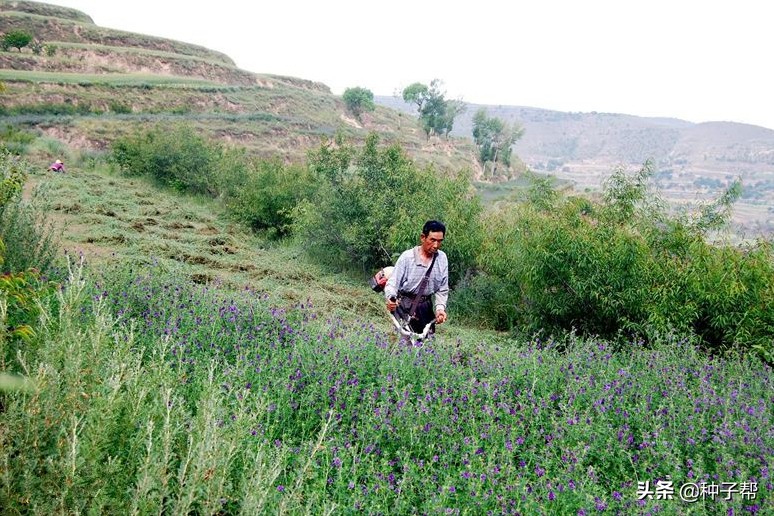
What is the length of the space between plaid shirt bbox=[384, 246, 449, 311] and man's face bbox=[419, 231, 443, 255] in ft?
0.35

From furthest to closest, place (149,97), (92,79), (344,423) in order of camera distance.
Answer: (149,97) → (92,79) → (344,423)

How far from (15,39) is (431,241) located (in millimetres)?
60934

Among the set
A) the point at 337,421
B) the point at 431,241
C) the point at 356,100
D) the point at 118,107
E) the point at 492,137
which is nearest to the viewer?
the point at 337,421

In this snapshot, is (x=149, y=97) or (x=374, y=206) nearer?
(x=374, y=206)

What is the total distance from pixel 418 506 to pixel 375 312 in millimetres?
6583

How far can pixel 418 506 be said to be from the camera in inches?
109

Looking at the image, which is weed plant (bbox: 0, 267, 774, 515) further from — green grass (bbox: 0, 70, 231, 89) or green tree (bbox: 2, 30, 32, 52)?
green tree (bbox: 2, 30, 32, 52)

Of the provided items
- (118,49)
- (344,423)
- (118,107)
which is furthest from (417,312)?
(118,49)

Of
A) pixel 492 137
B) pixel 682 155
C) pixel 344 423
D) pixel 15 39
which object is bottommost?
pixel 344 423

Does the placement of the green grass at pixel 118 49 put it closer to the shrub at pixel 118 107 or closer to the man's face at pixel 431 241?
the shrub at pixel 118 107

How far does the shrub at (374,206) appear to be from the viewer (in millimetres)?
10672

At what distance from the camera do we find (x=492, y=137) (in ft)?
226

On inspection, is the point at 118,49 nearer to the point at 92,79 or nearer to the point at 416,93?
the point at 92,79

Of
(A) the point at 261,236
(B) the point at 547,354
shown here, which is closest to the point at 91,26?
(A) the point at 261,236
